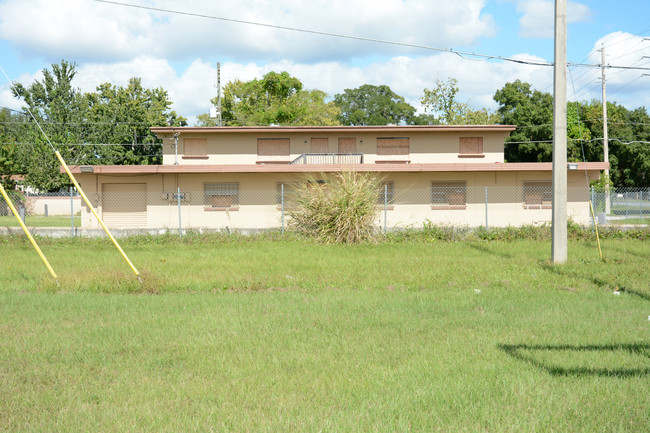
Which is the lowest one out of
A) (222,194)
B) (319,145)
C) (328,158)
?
(222,194)

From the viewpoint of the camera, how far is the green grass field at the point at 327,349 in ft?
15.0

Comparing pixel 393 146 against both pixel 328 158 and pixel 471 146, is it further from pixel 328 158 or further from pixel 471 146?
pixel 471 146

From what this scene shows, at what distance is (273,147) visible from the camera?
29375 mm

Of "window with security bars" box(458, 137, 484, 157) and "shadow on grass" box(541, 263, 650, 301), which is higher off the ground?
"window with security bars" box(458, 137, 484, 157)

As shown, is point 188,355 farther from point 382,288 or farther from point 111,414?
point 382,288

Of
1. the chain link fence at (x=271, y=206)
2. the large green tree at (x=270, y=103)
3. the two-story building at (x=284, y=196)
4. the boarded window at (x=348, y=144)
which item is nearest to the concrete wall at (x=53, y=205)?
the large green tree at (x=270, y=103)

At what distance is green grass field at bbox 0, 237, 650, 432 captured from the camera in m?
4.57

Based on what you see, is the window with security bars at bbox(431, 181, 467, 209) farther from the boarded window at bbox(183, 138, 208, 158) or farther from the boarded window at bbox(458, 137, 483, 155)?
the boarded window at bbox(183, 138, 208, 158)

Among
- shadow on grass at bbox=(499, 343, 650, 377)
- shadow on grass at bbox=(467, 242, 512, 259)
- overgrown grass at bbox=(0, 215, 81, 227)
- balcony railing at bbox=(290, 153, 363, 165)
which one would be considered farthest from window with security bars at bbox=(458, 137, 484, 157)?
shadow on grass at bbox=(499, 343, 650, 377)

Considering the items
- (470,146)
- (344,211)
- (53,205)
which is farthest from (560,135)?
(53,205)

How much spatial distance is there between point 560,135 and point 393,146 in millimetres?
15448

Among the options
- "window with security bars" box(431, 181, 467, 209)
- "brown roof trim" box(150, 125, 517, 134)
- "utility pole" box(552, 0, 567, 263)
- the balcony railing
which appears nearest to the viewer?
"utility pole" box(552, 0, 567, 263)

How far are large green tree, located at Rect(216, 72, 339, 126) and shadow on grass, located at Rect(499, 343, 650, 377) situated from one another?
144ft

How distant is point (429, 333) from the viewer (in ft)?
23.9
